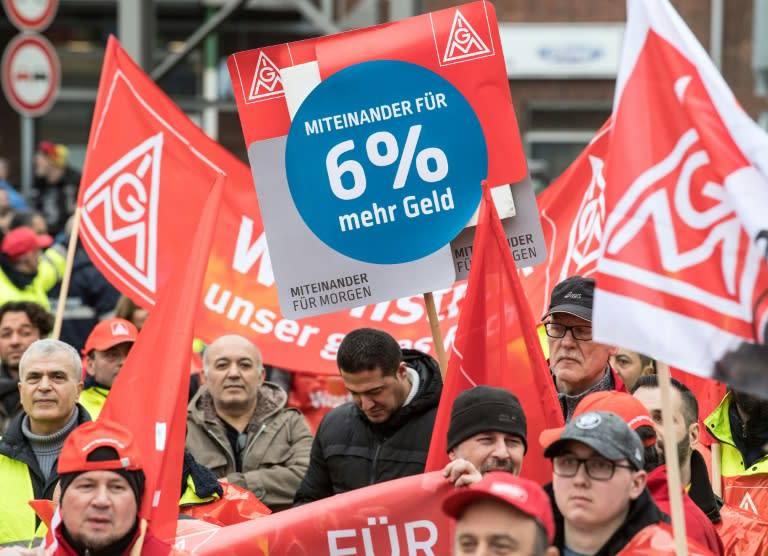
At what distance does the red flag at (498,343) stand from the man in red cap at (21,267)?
5.76 meters

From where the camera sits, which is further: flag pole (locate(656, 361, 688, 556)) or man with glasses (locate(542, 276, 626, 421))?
man with glasses (locate(542, 276, 626, 421))

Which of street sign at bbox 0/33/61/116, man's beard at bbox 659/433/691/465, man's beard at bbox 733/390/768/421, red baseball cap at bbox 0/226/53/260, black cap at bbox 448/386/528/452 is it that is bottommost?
man's beard at bbox 659/433/691/465

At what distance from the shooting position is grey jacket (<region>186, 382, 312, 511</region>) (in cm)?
793

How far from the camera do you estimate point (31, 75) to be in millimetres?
14875

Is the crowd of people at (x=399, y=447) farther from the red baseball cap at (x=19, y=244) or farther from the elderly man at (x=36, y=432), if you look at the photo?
the red baseball cap at (x=19, y=244)

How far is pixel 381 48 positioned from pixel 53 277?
5.61m

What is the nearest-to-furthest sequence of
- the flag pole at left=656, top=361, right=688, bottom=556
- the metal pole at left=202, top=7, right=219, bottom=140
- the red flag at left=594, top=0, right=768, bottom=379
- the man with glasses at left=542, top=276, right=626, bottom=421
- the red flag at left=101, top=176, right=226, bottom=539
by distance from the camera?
the flag pole at left=656, top=361, right=688, bottom=556
the red flag at left=594, top=0, right=768, bottom=379
the red flag at left=101, top=176, right=226, bottom=539
the man with glasses at left=542, top=276, right=626, bottom=421
the metal pole at left=202, top=7, right=219, bottom=140

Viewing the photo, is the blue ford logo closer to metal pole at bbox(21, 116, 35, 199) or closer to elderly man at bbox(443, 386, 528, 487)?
metal pole at bbox(21, 116, 35, 199)

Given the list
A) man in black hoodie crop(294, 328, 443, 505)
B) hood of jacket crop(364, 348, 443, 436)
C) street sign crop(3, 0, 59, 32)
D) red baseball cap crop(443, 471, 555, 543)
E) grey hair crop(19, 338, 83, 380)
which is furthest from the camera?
street sign crop(3, 0, 59, 32)

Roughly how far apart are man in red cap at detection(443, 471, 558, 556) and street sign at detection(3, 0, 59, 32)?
1166cm

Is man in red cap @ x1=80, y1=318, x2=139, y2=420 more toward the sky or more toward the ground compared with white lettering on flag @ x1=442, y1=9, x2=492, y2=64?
more toward the ground

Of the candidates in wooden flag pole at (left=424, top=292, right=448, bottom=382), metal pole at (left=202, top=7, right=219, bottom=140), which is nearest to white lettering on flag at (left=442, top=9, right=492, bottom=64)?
wooden flag pole at (left=424, top=292, right=448, bottom=382)

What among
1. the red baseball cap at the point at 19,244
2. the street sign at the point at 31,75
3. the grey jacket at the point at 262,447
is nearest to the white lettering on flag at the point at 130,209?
the grey jacket at the point at 262,447

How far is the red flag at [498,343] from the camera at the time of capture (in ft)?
19.6
